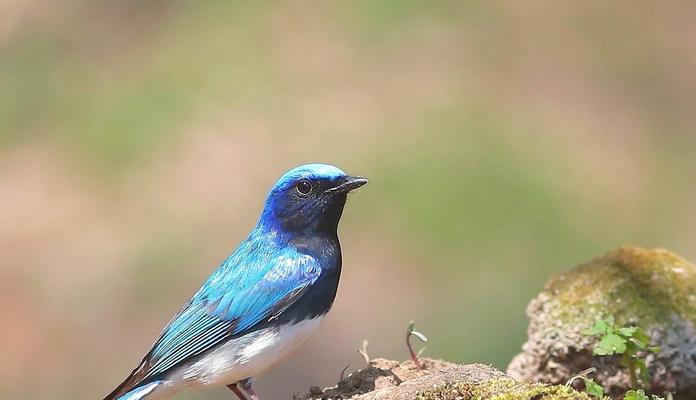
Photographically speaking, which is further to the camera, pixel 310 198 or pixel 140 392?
pixel 310 198

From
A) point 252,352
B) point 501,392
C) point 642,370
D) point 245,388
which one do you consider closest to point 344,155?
point 245,388

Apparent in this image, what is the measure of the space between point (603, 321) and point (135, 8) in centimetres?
1051

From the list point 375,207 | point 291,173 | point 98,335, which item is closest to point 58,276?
point 98,335

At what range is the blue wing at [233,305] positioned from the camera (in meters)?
5.20

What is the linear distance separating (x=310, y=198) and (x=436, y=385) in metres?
1.27

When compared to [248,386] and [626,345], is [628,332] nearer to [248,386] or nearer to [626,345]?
[626,345]

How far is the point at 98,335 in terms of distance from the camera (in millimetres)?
10055

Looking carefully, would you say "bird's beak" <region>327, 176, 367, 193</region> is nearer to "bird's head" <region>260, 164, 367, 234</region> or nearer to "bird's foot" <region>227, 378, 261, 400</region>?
"bird's head" <region>260, 164, 367, 234</region>

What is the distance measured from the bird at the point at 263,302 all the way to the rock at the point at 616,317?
3.75ft

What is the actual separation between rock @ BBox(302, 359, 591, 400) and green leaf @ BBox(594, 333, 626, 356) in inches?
18.4

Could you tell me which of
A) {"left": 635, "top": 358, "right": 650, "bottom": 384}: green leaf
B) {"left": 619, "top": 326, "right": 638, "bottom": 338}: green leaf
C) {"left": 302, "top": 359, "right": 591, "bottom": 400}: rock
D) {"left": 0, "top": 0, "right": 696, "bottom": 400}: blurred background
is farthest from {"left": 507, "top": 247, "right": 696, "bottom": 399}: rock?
{"left": 0, "top": 0, "right": 696, "bottom": 400}: blurred background

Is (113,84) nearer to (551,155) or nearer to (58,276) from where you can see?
(58,276)

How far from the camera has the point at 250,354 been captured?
16.9ft

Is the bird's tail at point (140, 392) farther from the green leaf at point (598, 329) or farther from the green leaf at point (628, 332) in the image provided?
the green leaf at point (628, 332)
